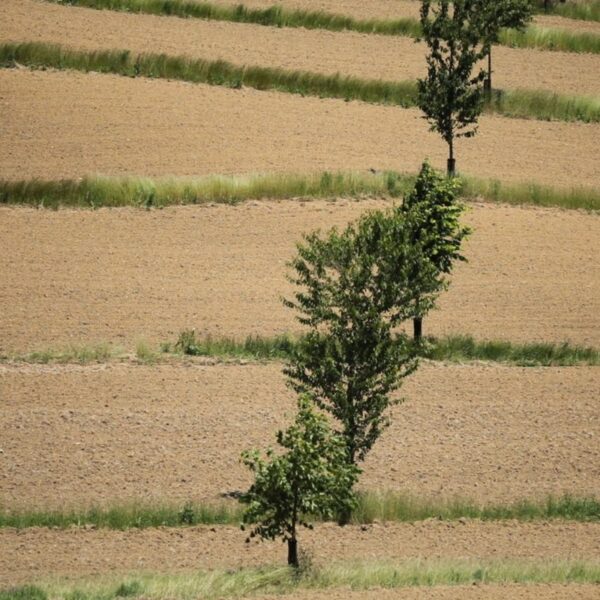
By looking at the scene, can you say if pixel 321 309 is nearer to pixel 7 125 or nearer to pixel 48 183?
pixel 48 183

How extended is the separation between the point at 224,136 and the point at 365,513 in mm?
17562

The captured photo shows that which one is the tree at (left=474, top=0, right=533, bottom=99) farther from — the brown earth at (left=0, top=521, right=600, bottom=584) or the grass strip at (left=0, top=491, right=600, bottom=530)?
the brown earth at (left=0, top=521, right=600, bottom=584)

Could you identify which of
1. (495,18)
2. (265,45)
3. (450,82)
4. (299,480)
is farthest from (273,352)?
(265,45)

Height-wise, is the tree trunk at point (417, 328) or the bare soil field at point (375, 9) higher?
the bare soil field at point (375, 9)

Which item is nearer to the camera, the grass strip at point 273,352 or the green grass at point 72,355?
the green grass at point 72,355

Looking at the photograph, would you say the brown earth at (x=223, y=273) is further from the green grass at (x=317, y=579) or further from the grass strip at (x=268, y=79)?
the green grass at (x=317, y=579)

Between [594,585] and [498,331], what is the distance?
1128cm

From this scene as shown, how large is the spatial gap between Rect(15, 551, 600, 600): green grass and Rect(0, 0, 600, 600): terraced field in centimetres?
9

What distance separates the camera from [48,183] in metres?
43.3

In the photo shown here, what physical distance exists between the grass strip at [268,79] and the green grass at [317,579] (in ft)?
75.4

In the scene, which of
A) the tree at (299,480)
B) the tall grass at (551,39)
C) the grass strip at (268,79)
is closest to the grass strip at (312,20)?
the tall grass at (551,39)

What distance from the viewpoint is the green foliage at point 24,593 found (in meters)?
26.5

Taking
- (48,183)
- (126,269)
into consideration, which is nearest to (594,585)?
(126,269)

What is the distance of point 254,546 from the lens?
2991cm
